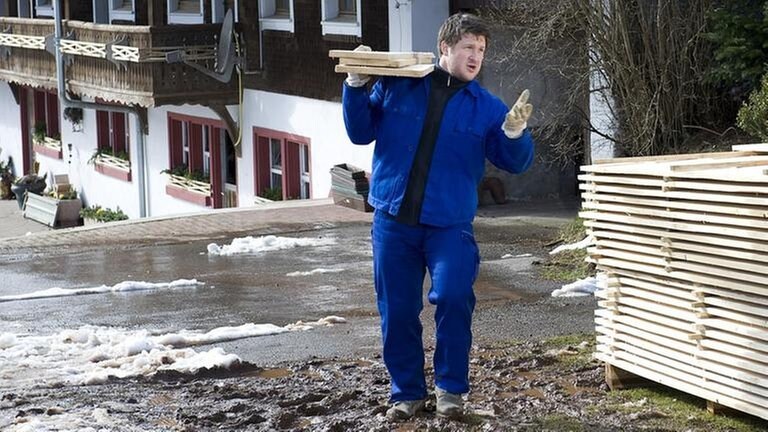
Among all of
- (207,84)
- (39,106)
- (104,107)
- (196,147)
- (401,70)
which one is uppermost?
(401,70)

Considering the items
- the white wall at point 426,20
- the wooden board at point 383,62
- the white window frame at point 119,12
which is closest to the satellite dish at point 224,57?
the white window frame at point 119,12

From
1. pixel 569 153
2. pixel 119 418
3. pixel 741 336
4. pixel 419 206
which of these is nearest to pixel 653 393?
pixel 741 336

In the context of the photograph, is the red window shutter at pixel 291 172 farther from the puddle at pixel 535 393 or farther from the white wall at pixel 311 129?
the puddle at pixel 535 393

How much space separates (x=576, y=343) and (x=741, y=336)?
2532 millimetres

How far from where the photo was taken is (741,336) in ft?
21.2

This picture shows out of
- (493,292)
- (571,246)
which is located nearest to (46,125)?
(571,246)

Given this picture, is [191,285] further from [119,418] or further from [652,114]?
[119,418]

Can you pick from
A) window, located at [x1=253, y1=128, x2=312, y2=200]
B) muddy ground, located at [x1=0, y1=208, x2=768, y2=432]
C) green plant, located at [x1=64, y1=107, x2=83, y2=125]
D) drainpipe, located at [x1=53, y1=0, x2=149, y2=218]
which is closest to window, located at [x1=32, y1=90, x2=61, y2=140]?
green plant, located at [x1=64, y1=107, x2=83, y2=125]

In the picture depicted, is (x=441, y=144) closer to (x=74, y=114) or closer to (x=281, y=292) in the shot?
(x=281, y=292)

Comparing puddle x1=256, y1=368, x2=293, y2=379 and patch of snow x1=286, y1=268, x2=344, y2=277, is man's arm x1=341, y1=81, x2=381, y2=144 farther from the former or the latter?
patch of snow x1=286, y1=268, x2=344, y2=277

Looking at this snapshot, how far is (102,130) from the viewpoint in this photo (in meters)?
30.1

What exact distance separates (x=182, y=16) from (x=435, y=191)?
19213 mm

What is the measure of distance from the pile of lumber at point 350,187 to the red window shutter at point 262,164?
145 inches

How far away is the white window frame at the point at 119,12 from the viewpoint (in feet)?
89.3
